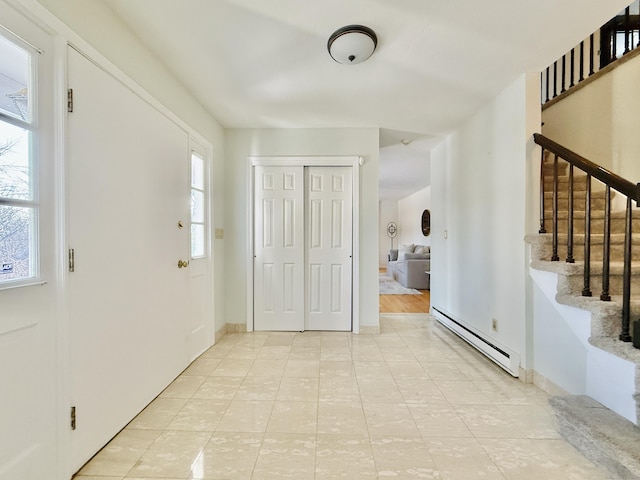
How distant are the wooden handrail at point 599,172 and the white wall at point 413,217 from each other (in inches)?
219

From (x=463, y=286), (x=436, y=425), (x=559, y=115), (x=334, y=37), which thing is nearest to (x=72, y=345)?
(x=436, y=425)

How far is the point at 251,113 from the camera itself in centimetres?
273

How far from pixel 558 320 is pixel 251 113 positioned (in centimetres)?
313

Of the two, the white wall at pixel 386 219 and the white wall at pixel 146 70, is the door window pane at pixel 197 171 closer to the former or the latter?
the white wall at pixel 146 70

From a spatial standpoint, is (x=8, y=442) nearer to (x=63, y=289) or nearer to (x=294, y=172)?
(x=63, y=289)

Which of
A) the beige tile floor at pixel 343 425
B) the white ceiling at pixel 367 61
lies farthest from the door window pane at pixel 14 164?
the beige tile floor at pixel 343 425

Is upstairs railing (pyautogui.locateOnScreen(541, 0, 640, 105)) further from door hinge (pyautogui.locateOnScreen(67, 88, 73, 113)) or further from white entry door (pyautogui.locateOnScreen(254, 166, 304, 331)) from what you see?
door hinge (pyautogui.locateOnScreen(67, 88, 73, 113))

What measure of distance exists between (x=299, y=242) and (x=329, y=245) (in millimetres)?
359

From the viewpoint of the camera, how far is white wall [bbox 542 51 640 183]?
224 centimetres

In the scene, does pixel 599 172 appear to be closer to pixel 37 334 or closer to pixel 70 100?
pixel 70 100

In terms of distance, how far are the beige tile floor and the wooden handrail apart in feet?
4.48

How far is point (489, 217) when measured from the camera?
98.3 inches

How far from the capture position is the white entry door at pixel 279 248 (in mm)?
3146

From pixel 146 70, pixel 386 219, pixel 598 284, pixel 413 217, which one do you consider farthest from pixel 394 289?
pixel 146 70
